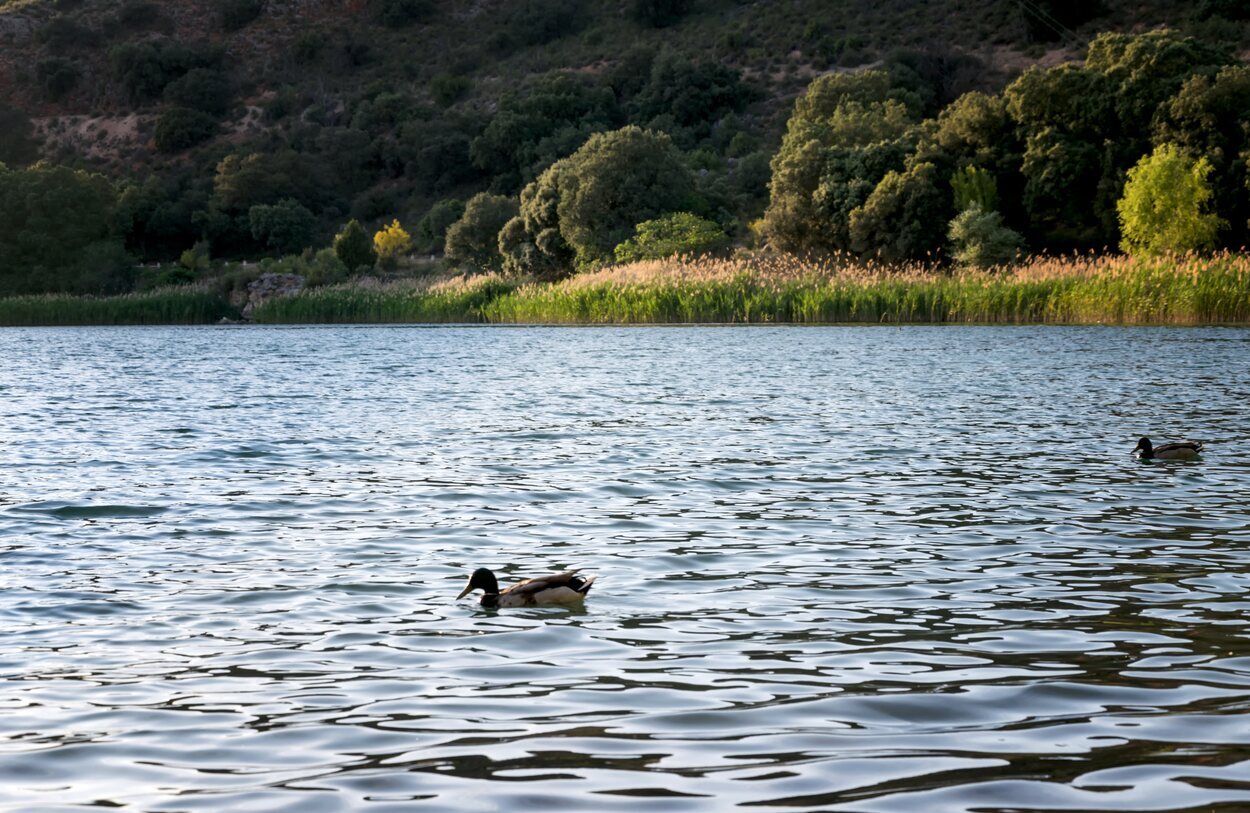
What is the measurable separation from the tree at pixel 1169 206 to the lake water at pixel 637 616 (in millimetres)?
36348

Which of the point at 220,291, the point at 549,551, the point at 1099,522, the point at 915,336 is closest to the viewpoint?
the point at 549,551

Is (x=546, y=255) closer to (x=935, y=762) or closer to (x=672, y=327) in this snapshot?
(x=672, y=327)

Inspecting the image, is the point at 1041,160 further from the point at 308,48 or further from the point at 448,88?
the point at 308,48

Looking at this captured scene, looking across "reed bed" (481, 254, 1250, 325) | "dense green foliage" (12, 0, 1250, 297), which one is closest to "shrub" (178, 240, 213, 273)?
"dense green foliage" (12, 0, 1250, 297)

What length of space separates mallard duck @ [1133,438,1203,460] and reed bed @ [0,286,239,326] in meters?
62.9

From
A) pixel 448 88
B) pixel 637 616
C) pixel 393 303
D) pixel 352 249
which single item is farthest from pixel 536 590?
pixel 448 88

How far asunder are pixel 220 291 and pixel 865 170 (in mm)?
34066

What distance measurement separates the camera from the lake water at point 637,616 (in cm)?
535

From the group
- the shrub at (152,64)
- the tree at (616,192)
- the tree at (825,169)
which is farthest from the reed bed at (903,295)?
the shrub at (152,64)

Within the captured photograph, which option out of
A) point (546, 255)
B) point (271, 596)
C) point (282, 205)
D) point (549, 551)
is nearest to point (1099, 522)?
point (549, 551)

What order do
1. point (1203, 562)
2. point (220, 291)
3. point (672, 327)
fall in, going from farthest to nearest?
point (220, 291) → point (672, 327) → point (1203, 562)

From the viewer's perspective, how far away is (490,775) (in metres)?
5.31

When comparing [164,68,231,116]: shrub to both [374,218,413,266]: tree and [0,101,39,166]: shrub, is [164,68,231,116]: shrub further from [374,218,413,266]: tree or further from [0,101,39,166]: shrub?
→ [374,218,413,266]: tree

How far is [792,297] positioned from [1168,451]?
111 feet
